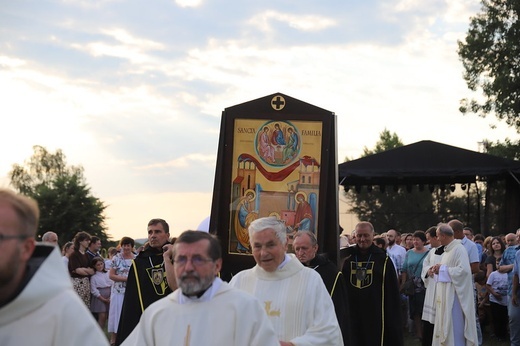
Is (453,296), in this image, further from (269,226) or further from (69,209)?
(69,209)

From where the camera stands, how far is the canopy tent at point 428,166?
68.5ft

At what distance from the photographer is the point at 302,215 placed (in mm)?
10180

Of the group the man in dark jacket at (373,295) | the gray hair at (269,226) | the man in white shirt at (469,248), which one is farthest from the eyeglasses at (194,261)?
the man in white shirt at (469,248)

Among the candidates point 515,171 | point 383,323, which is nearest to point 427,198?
point 515,171

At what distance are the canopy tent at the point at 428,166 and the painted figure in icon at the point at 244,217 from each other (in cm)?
1073

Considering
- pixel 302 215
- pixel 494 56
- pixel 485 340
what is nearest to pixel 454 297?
pixel 485 340

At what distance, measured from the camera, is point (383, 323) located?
11.7 m

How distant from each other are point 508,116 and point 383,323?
978 inches

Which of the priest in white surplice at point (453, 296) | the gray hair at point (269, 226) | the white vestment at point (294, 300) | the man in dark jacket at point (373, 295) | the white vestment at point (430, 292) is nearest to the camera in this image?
the gray hair at point (269, 226)

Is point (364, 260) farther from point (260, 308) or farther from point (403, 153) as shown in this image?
point (403, 153)

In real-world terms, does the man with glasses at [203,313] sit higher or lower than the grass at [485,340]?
higher

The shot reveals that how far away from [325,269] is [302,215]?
1.18 metres

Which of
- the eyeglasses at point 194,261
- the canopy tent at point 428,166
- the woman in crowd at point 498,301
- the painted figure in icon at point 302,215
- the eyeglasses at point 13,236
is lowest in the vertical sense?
the woman in crowd at point 498,301

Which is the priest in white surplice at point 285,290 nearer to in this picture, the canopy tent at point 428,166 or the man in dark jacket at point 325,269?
the man in dark jacket at point 325,269
